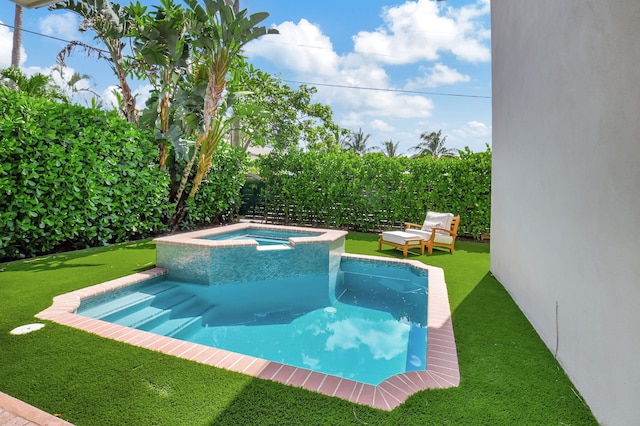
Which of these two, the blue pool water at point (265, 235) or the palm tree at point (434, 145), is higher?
the palm tree at point (434, 145)

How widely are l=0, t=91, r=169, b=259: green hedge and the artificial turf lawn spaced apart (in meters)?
3.52

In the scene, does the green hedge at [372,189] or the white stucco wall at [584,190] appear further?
the green hedge at [372,189]

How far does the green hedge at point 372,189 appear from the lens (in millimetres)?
10867

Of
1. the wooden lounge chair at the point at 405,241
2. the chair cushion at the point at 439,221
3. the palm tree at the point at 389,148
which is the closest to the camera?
the wooden lounge chair at the point at 405,241

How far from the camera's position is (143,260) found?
7.45 meters

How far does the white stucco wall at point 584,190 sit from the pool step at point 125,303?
18.4 ft

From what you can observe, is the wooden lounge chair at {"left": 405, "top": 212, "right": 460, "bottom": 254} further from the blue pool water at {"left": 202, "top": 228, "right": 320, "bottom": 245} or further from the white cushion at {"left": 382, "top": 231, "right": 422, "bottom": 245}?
the blue pool water at {"left": 202, "top": 228, "right": 320, "bottom": 245}

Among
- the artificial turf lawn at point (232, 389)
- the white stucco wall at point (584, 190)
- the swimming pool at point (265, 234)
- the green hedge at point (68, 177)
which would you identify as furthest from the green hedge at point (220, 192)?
the white stucco wall at point (584, 190)

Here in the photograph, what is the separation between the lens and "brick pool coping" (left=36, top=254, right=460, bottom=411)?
108 inches

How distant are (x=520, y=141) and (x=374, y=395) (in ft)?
13.8

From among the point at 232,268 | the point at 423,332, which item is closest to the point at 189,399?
the point at 423,332

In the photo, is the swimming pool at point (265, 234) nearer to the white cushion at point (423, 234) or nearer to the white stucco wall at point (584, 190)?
the white cushion at point (423, 234)

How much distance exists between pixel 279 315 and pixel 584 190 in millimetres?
4396

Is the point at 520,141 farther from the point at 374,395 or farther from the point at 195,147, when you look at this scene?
the point at 195,147
